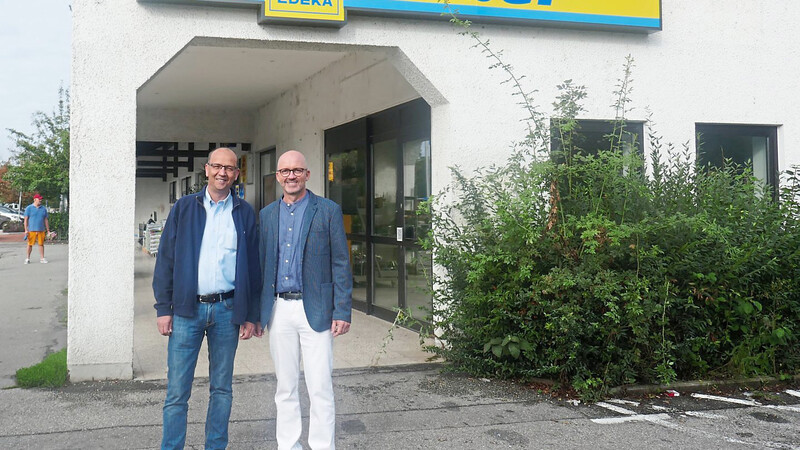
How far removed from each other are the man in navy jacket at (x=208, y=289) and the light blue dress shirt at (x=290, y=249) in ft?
0.50

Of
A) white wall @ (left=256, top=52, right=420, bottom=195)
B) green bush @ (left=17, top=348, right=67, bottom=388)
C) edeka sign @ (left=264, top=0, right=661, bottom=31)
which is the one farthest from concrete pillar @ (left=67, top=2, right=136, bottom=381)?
white wall @ (left=256, top=52, right=420, bottom=195)

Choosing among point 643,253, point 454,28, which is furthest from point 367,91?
point 643,253

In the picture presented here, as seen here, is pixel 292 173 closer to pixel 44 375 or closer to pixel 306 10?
pixel 306 10

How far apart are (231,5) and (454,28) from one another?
2079 millimetres

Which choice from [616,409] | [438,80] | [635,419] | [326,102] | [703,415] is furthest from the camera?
[326,102]

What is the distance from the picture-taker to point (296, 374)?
4074 millimetres

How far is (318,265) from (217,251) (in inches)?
21.2

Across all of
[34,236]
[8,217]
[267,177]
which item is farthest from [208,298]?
[8,217]

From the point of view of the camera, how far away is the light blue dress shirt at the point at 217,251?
387 cm

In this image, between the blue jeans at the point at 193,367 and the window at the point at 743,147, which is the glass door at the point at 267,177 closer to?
the window at the point at 743,147

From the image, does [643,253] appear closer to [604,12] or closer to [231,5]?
[604,12]

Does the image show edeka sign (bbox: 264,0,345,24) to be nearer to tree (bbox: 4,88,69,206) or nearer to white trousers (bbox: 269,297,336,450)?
white trousers (bbox: 269,297,336,450)

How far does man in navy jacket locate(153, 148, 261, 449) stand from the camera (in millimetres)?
3797

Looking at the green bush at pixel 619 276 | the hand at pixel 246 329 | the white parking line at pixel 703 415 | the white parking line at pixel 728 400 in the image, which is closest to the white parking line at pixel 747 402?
the white parking line at pixel 728 400
